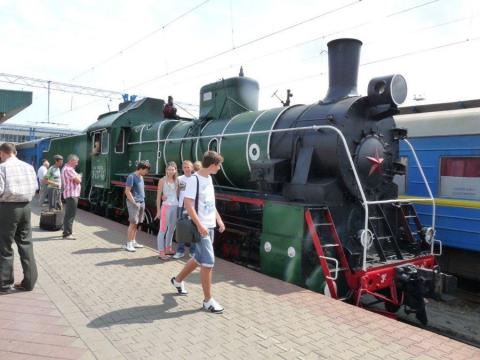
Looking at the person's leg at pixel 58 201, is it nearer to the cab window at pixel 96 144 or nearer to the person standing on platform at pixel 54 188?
the person standing on platform at pixel 54 188

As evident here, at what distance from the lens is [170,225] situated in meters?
7.05

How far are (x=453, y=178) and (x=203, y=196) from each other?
5.35 meters

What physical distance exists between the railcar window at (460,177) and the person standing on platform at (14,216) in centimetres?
686

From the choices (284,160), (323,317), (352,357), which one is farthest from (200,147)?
(352,357)

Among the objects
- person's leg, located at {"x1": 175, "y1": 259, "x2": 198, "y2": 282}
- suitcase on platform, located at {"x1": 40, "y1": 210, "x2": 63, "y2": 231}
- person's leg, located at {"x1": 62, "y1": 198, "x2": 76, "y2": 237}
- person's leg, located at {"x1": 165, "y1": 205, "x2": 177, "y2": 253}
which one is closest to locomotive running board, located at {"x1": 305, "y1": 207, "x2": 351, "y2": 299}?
person's leg, located at {"x1": 175, "y1": 259, "x2": 198, "y2": 282}

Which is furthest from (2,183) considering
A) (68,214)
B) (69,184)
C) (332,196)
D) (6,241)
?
(332,196)

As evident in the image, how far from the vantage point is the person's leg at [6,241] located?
475 cm

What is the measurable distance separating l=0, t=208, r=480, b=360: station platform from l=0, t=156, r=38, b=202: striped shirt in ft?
3.69

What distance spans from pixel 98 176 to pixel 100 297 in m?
7.93

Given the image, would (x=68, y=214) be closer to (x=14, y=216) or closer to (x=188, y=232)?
(x=14, y=216)

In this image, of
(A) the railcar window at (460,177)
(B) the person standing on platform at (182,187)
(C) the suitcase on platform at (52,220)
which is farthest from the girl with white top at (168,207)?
(A) the railcar window at (460,177)

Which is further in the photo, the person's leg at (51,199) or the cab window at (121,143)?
the cab window at (121,143)

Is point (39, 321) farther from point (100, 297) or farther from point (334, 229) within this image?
point (334, 229)

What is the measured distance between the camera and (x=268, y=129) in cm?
695
